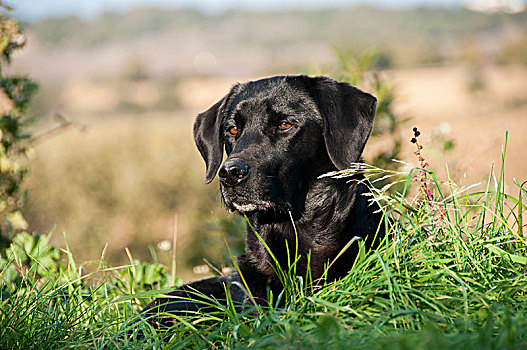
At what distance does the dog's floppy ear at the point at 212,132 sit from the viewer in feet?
11.2

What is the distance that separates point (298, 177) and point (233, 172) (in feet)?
1.45

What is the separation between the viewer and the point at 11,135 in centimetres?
431

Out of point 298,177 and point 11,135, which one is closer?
point 298,177

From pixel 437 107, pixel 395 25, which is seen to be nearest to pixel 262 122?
pixel 437 107

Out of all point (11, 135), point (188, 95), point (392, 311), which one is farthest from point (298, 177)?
point (188, 95)

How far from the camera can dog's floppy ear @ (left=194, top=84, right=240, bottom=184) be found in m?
3.40

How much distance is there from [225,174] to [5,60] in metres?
2.66

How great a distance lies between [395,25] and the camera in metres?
108

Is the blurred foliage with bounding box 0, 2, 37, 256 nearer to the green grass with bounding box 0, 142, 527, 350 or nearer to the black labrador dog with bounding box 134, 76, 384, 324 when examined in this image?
the green grass with bounding box 0, 142, 527, 350

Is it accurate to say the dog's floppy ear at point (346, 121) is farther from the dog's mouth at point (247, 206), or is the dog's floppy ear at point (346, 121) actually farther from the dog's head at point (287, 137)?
the dog's mouth at point (247, 206)

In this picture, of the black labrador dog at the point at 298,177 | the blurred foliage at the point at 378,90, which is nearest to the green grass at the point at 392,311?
the black labrador dog at the point at 298,177

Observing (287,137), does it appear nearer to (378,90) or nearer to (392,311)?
(392,311)

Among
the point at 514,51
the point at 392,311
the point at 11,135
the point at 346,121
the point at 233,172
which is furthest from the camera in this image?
the point at 514,51

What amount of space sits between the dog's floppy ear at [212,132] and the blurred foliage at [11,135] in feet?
5.53
